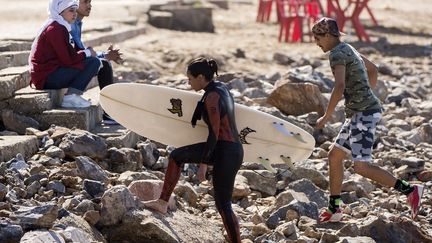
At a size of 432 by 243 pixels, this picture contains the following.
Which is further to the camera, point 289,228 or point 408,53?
point 408,53

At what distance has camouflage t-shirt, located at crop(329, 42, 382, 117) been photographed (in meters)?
6.93

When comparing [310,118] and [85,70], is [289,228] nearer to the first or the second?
[85,70]

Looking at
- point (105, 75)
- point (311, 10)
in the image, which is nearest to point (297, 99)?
point (105, 75)

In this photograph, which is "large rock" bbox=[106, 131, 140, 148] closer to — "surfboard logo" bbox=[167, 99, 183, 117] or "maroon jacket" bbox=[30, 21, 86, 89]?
"maroon jacket" bbox=[30, 21, 86, 89]

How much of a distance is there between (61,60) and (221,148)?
268 centimetres

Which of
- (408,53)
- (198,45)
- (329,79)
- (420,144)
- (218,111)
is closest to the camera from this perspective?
(218,111)

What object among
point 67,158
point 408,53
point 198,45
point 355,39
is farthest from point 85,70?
point 355,39

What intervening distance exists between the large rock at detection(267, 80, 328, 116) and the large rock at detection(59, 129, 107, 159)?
343 cm

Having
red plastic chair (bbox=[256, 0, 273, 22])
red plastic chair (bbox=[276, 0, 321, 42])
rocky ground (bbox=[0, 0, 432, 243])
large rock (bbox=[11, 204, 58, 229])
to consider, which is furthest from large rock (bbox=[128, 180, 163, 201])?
red plastic chair (bbox=[256, 0, 273, 22])

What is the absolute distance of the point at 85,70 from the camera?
339 inches

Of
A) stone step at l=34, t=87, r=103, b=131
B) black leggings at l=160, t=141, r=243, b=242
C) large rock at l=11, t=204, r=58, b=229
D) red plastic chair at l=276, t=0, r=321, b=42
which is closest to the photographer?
large rock at l=11, t=204, r=58, b=229

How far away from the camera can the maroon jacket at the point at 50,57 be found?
332 inches

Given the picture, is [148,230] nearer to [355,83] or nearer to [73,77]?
[355,83]

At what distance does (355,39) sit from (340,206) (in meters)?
13.5
